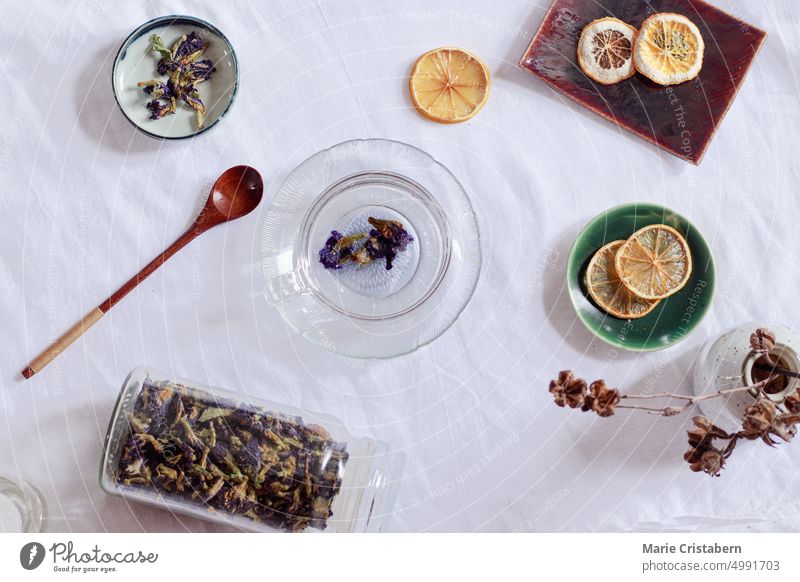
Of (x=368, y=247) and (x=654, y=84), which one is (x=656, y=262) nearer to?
(x=654, y=84)

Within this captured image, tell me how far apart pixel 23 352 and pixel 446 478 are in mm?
651

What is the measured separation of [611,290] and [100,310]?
739 millimetres

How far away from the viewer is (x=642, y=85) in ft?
3.39

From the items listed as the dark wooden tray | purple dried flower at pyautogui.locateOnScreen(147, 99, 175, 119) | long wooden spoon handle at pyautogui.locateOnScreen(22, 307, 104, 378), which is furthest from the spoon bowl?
the dark wooden tray

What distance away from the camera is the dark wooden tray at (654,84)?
3.39 ft

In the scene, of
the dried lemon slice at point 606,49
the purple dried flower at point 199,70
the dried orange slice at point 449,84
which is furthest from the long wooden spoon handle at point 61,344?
the dried lemon slice at point 606,49

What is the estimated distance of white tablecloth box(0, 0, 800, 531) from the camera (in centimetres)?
102

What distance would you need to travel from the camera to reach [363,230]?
104 centimetres

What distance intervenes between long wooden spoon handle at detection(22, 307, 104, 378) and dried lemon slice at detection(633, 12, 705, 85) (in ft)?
2.85

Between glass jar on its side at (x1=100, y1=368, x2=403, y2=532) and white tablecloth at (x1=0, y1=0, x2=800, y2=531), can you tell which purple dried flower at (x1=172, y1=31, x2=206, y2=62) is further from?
glass jar on its side at (x1=100, y1=368, x2=403, y2=532)

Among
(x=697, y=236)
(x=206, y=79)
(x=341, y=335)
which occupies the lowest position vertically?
(x=341, y=335)

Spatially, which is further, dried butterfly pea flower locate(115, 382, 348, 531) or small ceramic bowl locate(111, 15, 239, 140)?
small ceramic bowl locate(111, 15, 239, 140)
